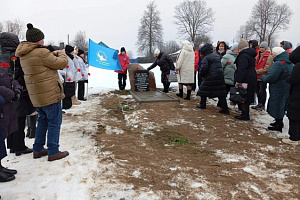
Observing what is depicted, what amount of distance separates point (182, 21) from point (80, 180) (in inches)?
2122

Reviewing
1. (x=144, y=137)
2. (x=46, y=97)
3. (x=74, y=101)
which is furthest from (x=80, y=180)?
(x=74, y=101)

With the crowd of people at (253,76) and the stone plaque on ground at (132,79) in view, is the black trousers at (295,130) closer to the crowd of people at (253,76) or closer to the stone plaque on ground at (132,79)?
the crowd of people at (253,76)

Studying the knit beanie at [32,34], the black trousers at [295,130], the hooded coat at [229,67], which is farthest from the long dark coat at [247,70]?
the knit beanie at [32,34]

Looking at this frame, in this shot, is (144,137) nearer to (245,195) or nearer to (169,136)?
(169,136)

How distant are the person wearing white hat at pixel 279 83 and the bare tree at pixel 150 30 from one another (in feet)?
136

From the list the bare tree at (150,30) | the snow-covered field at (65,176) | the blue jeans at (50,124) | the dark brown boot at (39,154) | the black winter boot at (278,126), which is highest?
the bare tree at (150,30)

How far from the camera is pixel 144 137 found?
15.5 feet

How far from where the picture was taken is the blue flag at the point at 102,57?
9023mm

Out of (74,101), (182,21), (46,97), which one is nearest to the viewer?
(46,97)

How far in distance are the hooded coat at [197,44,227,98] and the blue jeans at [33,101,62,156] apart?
4.14 meters

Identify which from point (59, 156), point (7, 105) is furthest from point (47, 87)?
point (59, 156)

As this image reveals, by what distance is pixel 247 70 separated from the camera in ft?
18.8

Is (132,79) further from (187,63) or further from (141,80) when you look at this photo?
(187,63)

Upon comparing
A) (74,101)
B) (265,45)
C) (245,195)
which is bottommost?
(245,195)
